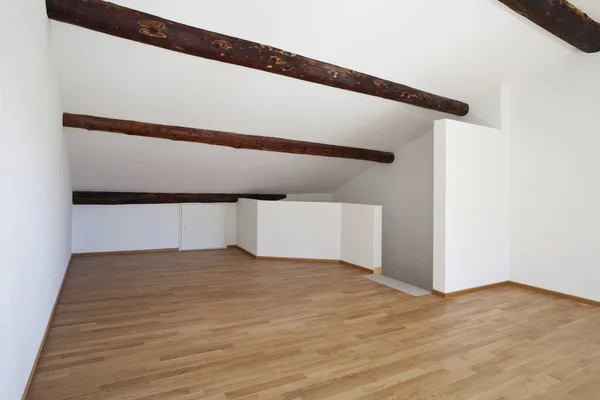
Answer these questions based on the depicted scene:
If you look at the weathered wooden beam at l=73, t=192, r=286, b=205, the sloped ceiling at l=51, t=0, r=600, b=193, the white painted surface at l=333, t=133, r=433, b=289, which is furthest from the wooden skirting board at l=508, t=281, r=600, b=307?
the weathered wooden beam at l=73, t=192, r=286, b=205

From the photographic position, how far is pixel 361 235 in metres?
5.59

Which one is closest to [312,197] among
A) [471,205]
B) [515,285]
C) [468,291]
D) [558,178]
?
[471,205]

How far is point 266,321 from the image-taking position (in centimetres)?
330

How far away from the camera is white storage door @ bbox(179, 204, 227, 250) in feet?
23.1

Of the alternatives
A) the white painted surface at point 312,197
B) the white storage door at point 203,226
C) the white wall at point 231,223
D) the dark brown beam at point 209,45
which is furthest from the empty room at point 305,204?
the white painted surface at point 312,197

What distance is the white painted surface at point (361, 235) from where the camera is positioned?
17.5 feet

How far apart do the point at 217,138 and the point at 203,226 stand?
2.96 metres

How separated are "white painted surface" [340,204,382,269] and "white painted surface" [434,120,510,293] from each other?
1199 millimetres

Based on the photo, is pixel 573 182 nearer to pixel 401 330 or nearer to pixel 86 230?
pixel 401 330

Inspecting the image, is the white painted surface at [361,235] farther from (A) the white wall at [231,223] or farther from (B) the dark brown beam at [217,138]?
(A) the white wall at [231,223]

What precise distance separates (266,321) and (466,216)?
111 inches

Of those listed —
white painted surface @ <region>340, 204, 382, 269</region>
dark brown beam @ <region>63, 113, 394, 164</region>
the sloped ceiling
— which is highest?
the sloped ceiling

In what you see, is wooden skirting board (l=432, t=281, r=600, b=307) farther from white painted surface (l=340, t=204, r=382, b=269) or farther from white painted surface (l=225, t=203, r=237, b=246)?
white painted surface (l=225, t=203, r=237, b=246)

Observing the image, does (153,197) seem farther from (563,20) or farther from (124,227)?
(563,20)
